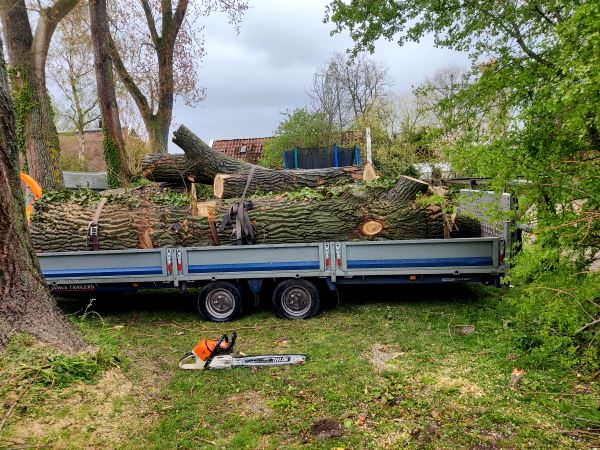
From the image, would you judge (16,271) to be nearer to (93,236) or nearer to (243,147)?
(93,236)

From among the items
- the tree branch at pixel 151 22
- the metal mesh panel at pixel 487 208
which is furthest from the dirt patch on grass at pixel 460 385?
the tree branch at pixel 151 22

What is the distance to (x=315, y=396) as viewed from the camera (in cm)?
363

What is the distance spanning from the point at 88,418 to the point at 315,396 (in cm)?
175

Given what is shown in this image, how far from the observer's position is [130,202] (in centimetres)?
659

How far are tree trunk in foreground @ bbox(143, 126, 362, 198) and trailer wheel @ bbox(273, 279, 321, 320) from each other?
2207mm

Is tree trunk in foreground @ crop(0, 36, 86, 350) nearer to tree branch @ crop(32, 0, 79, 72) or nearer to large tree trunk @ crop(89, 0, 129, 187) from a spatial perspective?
tree branch @ crop(32, 0, 79, 72)

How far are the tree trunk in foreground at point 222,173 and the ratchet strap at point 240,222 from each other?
1.14 m

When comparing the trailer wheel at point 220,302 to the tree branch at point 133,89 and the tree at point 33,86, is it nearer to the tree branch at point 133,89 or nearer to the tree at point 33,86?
the tree at point 33,86

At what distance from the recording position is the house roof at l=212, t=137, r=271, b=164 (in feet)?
92.7

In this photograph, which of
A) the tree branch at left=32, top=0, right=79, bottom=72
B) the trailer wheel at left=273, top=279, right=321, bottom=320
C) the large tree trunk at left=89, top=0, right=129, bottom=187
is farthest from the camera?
the large tree trunk at left=89, top=0, right=129, bottom=187

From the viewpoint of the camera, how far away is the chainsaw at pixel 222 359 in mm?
4191

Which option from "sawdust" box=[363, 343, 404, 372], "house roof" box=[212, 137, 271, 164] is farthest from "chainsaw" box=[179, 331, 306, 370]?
"house roof" box=[212, 137, 271, 164]

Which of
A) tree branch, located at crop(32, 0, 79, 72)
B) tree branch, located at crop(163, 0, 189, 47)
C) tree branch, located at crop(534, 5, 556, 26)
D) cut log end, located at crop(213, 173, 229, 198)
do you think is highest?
tree branch, located at crop(163, 0, 189, 47)

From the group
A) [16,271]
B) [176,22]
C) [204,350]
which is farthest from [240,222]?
[176,22]
